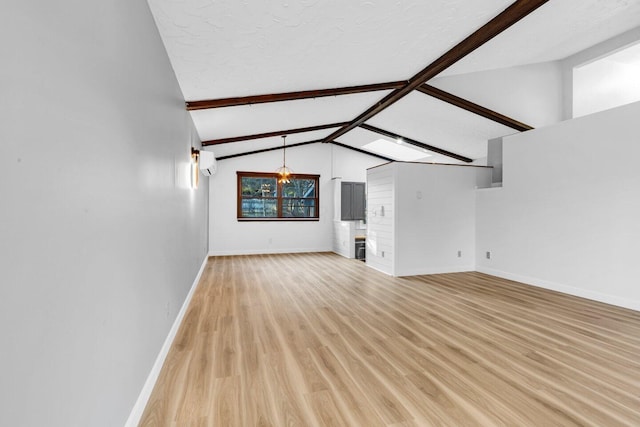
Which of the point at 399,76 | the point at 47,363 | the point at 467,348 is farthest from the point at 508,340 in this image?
the point at 399,76

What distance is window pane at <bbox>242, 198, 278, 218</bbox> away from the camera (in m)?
7.99

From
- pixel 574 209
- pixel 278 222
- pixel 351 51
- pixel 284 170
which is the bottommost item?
pixel 278 222

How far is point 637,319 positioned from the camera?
3.19 metres

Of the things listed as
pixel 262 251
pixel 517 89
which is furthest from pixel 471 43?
pixel 262 251

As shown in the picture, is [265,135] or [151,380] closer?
[151,380]

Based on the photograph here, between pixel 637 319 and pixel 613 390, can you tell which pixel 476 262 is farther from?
pixel 613 390

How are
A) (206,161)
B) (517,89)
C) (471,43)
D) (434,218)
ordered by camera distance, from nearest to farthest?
(471,43) → (206,161) → (517,89) → (434,218)

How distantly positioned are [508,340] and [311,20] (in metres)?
3.33

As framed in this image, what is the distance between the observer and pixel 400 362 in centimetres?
229

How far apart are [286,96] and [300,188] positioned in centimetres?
438

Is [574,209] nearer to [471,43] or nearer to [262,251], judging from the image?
[471,43]

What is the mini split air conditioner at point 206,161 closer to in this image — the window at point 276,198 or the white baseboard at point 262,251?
the window at point 276,198

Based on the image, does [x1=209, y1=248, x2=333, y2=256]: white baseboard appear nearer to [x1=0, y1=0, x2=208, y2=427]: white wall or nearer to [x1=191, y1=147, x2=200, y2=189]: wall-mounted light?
[x1=191, y1=147, x2=200, y2=189]: wall-mounted light

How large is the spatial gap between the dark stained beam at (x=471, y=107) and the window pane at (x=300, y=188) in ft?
14.1
